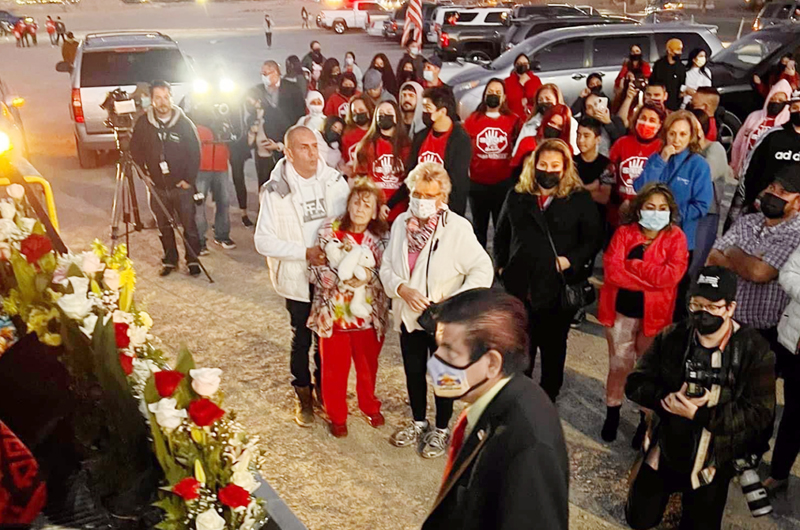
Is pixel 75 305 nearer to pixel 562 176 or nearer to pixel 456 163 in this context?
pixel 562 176

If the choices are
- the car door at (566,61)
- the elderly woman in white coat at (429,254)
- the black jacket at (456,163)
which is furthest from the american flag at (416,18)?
the elderly woman in white coat at (429,254)

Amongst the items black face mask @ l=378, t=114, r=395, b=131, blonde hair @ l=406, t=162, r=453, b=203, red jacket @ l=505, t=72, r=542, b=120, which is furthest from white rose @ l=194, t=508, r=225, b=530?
red jacket @ l=505, t=72, r=542, b=120

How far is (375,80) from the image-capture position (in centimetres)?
902

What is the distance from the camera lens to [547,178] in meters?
4.88

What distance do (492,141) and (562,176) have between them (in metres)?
2.39

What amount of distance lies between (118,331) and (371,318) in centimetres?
180

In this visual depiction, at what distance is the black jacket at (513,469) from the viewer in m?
2.20

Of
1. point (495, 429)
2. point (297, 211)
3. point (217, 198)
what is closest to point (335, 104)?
point (217, 198)

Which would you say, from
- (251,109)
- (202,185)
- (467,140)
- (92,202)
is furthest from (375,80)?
(92,202)

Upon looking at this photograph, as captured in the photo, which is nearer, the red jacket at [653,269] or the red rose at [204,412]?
the red rose at [204,412]

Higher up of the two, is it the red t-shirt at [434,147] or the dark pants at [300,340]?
the red t-shirt at [434,147]

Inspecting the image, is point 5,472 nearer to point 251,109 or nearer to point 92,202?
point 251,109

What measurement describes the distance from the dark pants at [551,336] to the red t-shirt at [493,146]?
2.36 meters

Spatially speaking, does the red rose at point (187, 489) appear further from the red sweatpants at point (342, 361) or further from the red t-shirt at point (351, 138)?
the red t-shirt at point (351, 138)
